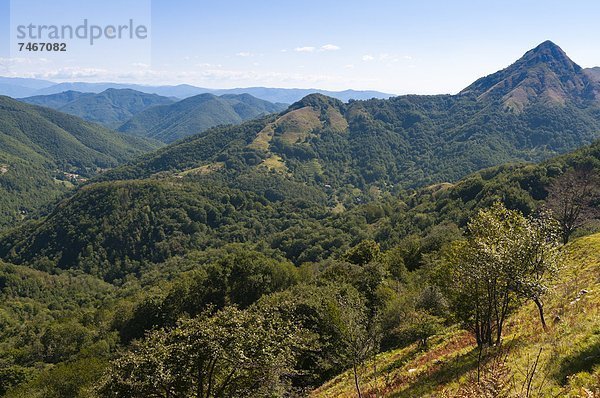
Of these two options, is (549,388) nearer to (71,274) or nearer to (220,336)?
(220,336)

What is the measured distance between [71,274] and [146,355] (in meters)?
200

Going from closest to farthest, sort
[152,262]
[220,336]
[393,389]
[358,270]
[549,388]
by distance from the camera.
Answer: [549,388], [220,336], [393,389], [358,270], [152,262]

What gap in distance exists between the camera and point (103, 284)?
178 metres

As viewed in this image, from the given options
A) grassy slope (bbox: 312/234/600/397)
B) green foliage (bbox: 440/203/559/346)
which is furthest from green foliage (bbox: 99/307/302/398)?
green foliage (bbox: 440/203/559/346)

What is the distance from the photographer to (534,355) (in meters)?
17.6

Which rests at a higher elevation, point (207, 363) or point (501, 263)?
point (501, 263)

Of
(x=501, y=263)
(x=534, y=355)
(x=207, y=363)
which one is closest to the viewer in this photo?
(x=534, y=355)

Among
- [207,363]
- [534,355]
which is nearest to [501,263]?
[534,355]

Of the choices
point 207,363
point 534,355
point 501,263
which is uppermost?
point 501,263

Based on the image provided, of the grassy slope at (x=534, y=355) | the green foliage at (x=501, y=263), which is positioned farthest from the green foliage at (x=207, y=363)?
the green foliage at (x=501, y=263)

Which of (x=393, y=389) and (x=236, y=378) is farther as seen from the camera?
(x=393, y=389)

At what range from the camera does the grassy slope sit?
1507 cm

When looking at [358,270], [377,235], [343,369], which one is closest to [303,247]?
[377,235]

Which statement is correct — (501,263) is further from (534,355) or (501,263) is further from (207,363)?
(207,363)
